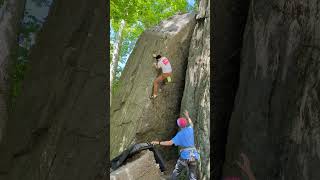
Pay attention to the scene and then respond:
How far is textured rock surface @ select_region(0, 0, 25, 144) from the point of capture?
2.85m

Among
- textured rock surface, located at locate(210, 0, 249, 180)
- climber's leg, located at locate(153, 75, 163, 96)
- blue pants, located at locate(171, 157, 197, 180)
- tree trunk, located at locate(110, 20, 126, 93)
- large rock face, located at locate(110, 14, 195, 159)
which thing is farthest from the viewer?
tree trunk, located at locate(110, 20, 126, 93)

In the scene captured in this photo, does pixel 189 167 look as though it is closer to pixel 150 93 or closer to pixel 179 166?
pixel 179 166

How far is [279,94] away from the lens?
323 cm

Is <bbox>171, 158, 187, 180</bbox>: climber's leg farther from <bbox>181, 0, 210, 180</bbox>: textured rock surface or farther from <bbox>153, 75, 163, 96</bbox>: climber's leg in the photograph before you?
<bbox>153, 75, 163, 96</bbox>: climber's leg

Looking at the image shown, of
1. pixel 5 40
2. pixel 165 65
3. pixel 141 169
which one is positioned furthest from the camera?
pixel 165 65

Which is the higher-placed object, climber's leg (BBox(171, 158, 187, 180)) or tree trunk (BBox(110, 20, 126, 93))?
tree trunk (BBox(110, 20, 126, 93))

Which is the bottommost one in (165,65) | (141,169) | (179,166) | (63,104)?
(179,166)

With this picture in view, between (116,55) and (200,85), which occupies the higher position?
(116,55)

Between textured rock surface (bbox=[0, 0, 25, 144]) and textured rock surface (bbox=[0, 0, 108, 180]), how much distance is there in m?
0.09

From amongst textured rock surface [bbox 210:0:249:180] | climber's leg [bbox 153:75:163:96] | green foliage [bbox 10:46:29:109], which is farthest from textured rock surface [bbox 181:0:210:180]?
green foliage [bbox 10:46:29:109]

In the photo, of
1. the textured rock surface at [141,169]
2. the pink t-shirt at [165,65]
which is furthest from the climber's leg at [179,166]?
the pink t-shirt at [165,65]

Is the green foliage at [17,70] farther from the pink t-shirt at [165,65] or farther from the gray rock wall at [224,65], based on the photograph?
the pink t-shirt at [165,65]

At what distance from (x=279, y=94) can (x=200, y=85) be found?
8.87 meters

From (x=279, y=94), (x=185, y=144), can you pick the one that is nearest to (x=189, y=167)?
(x=185, y=144)
